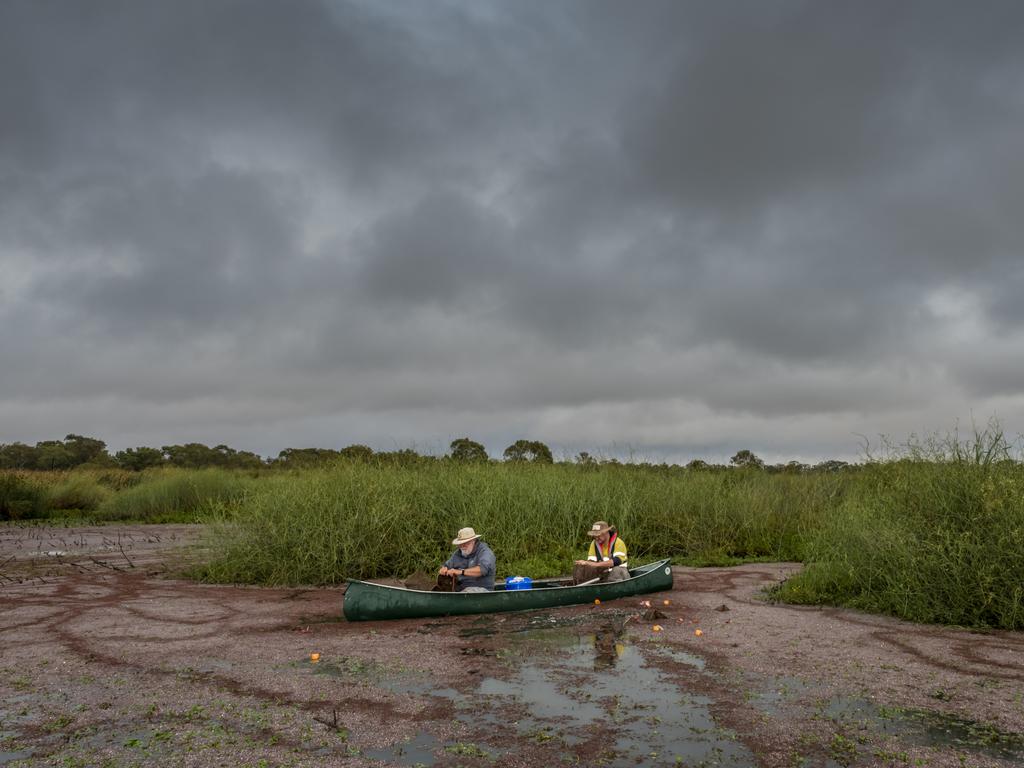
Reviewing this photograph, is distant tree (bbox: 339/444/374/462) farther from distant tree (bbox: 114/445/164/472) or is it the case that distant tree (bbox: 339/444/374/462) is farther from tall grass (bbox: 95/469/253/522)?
distant tree (bbox: 114/445/164/472)

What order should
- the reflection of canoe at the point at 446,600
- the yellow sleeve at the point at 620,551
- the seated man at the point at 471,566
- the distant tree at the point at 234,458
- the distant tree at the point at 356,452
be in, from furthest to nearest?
the distant tree at the point at 234,458, the distant tree at the point at 356,452, the yellow sleeve at the point at 620,551, the seated man at the point at 471,566, the reflection of canoe at the point at 446,600

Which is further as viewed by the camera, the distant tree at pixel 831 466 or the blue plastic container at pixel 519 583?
the distant tree at pixel 831 466

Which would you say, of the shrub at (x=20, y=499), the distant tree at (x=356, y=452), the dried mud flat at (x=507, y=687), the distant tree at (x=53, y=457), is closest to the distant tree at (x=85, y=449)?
the distant tree at (x=53, y=457)

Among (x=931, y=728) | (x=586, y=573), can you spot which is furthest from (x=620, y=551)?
(x=931, y=728)

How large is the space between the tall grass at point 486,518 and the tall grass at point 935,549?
4.65 meters

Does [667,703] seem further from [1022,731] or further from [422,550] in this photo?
[422,550]

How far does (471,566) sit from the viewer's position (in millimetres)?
11000

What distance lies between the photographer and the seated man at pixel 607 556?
11453 mm

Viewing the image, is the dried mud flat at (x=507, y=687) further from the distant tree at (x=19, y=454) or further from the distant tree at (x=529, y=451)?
the distant tree at (x=19, y=454)

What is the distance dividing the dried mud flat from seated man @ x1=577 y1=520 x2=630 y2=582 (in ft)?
1.88

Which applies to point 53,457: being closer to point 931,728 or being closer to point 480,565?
point 480,565

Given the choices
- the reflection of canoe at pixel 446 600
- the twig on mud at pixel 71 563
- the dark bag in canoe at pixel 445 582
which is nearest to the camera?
the reflection of canoe at pixel 446 600

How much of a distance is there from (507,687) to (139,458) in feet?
167

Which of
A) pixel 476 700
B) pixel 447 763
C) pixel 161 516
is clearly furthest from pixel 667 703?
pixel 161 516
